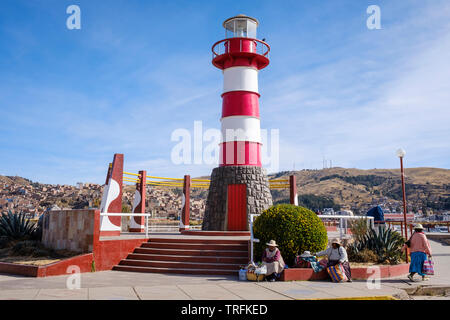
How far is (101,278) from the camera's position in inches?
349

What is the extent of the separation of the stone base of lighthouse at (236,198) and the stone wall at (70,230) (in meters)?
6.30

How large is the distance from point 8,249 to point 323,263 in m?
9.51

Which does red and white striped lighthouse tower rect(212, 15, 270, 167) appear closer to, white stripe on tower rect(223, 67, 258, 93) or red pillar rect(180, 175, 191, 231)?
white stripe on tower rect(223, 67, 258, 93)

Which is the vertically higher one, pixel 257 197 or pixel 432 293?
pixel 257 197

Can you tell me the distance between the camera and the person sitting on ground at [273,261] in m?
8.53

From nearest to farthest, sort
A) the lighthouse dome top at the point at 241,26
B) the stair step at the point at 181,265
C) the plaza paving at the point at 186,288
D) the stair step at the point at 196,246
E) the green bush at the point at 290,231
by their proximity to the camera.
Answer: the plaza paving at the point at 186,288 < the green bush at the point at 290,231 < the stair step at the point at 181,265 < the stair step at the point at 196,246 < the lighthouse dome top at the point at 241,26

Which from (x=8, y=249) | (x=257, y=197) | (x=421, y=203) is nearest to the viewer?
(x=8, y=249)

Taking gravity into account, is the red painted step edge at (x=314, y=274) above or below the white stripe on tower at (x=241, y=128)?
below

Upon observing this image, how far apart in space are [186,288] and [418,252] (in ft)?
19.0

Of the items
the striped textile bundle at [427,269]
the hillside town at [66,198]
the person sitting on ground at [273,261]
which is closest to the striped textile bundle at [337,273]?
the person sitting on ground at [273,261]

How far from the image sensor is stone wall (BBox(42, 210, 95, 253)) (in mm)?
10234

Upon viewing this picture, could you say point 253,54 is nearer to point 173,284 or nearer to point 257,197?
point 257,197

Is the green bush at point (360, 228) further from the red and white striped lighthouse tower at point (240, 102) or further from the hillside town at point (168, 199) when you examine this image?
the hillside town at point (168, 199)

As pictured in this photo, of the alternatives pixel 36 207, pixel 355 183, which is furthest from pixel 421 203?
pixel 36 207
